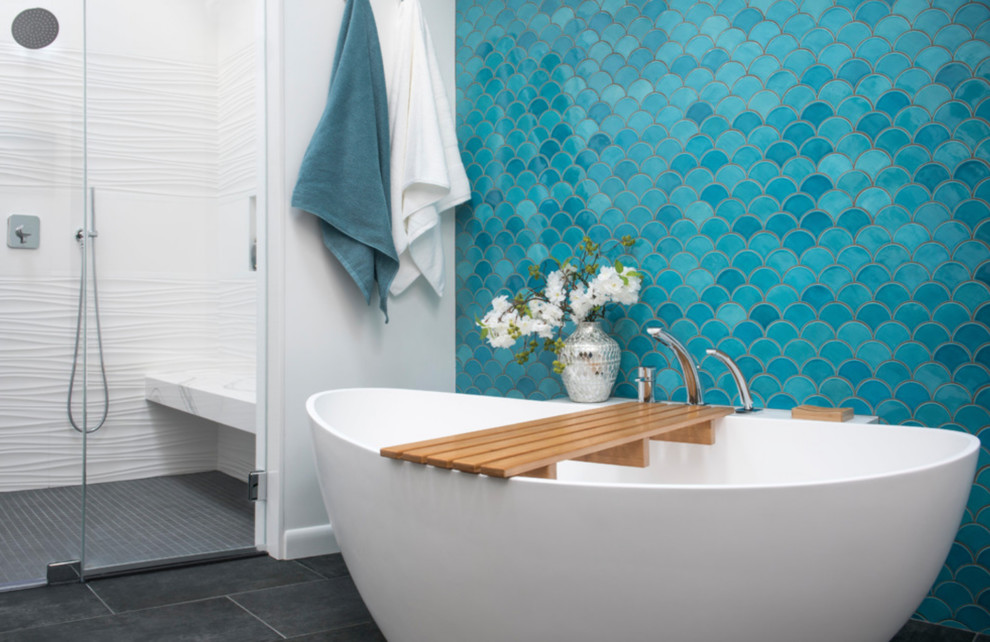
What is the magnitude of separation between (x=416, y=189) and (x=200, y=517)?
136 centimetres

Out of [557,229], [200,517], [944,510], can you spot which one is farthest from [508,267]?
[944,510]

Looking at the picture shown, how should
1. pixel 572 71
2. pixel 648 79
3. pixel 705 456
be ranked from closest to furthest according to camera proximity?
pixel 705 456 < pixel 648 79 < pixel 572 71

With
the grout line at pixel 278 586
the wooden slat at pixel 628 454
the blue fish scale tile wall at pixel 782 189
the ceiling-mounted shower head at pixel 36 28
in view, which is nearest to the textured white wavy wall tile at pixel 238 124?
the ceiling-mounted shower head at pixel 36 28

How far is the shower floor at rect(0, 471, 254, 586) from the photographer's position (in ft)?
7.39

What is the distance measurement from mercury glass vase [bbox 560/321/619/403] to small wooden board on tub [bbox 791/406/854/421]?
585 mm

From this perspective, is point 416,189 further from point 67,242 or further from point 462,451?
point 462,451

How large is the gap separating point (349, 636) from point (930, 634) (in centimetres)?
147

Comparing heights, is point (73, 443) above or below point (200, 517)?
above

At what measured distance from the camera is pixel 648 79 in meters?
2.47

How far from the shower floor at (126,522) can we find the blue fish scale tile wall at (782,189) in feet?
3.85

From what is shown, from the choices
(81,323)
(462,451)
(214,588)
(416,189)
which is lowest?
(214,588)

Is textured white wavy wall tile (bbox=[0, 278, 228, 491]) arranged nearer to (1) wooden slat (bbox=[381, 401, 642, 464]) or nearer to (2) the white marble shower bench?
(2) the white marble shower bench

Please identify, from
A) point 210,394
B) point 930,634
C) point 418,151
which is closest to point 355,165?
point 418,151

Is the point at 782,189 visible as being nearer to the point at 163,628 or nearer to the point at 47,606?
the point at 163,628
